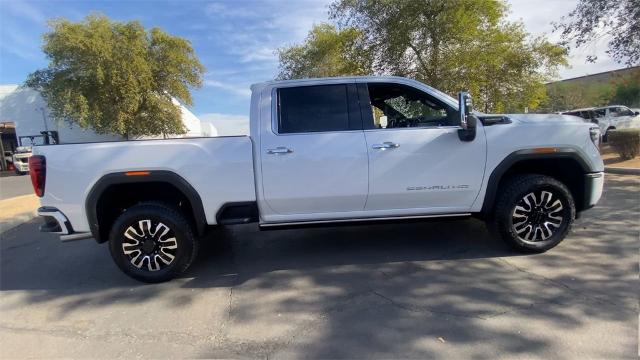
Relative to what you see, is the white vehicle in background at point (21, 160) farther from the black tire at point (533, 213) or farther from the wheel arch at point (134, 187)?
the black tire at point (533, 213)

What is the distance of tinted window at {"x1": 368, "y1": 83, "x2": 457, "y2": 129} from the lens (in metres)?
4.75

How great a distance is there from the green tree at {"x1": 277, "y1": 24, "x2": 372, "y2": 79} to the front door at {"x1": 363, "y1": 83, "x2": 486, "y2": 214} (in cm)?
1299

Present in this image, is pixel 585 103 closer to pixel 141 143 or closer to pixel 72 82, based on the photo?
pixel 72 82

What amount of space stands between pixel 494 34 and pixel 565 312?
558 inches

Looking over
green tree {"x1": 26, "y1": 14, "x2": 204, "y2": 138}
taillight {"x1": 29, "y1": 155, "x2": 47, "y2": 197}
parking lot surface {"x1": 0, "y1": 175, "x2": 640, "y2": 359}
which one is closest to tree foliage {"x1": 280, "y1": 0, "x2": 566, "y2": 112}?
parking lot surface {"x1": 0, "y1": 175, "x2": 640, "y2": 359}

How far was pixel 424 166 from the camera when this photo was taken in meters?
4.51

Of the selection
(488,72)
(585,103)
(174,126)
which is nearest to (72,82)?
(174,126)

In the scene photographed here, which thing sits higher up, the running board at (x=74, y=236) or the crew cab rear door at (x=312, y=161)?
the crew cab rear door at (x=312, y=161)

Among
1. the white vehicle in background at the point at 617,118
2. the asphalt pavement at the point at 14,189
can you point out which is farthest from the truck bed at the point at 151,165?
the white vehicle in background at the point at 617,118

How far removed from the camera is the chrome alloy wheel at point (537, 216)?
466cm

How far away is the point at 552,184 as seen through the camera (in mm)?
4590

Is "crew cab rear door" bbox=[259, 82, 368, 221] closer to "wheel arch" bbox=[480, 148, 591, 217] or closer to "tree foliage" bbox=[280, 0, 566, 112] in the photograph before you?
"wheel arch" bbox=[480, 148, 591, 217]

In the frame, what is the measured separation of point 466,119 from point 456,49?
40.6 ft

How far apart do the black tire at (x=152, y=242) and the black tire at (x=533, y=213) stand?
10.8 ft
